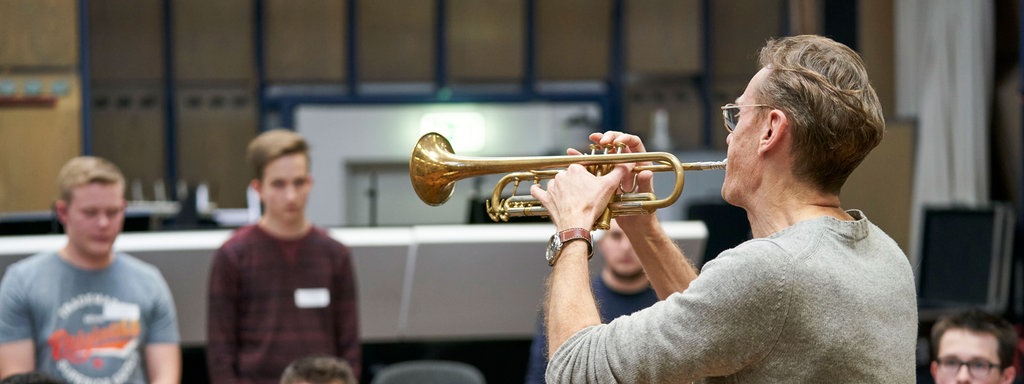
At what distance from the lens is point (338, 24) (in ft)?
32.1

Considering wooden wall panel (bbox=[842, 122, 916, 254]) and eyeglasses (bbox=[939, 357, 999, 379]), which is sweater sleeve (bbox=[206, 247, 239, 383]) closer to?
eyeglasses (bbox=[939, 357, 999, 379])

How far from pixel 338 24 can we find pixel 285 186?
6011 millimetres

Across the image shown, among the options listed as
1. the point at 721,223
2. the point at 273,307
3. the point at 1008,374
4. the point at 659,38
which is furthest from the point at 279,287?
the point at 659,38

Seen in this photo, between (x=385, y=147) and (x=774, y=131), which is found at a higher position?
(x=774, y=131)

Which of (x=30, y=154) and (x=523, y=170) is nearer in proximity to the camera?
(x=523, y=170)

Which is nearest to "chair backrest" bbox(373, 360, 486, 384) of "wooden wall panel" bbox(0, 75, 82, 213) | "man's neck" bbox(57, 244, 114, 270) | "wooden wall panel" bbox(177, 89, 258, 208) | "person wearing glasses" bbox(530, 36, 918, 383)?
"man's neck" bbox(57, 244, 114, 270)

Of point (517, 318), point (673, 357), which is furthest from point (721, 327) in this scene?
point (517, 318)

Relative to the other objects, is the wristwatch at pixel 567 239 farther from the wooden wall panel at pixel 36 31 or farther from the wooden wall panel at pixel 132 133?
the wooden wall panel at pixel 132 133

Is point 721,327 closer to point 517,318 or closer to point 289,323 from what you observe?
point 289,323

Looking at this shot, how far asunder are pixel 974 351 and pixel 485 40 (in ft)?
23.9

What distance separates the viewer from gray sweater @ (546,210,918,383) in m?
1.61

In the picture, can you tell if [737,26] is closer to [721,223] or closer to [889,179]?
[889,179]

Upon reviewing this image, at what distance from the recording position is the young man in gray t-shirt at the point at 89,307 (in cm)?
365

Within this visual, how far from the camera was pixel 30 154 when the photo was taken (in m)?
8.05
